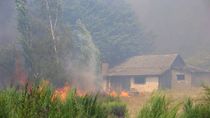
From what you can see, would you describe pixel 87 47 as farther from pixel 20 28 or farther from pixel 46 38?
pixel 20 28

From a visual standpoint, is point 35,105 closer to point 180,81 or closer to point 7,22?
point 180,81

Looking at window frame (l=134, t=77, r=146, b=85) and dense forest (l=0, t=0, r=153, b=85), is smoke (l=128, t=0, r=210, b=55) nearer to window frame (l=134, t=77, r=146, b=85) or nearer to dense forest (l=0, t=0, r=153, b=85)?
dense forest (l=0, t=0, r=153, b=85)

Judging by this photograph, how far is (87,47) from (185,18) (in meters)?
54.0

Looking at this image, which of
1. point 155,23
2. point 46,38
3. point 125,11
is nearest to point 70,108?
point 46,38

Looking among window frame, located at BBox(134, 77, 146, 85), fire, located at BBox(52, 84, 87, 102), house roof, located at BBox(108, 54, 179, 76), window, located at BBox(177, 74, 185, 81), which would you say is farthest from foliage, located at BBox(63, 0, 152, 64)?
fire, located at BBox(52, 84, 87, 102)

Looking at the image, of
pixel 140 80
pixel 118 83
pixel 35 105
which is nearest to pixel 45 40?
pixel 118 83

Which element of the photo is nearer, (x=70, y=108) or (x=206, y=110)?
(x=70, y=108)

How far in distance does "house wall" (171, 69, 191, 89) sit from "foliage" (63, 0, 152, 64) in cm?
1217

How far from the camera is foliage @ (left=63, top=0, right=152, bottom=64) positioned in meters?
62.5

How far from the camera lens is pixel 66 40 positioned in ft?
161

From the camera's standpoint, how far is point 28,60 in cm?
4059

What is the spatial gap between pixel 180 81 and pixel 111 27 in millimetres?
22003

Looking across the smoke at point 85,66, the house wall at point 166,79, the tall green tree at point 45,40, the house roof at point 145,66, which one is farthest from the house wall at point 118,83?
the tall green tree at point 45,40

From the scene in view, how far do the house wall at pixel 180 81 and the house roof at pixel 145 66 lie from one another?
1.76m
